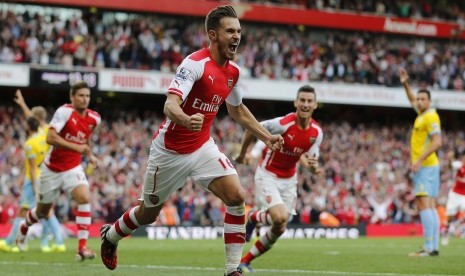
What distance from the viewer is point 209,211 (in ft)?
98.0

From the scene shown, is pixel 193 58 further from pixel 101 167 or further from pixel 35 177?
pixel 101 167

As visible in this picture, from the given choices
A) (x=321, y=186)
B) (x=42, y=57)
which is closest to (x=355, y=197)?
(x=321, y=186)

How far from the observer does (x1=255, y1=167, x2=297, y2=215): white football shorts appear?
13125 millimetres

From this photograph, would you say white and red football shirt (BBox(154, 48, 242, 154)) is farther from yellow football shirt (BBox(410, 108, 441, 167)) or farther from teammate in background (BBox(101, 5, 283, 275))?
yellow football shirt (BBox(410, 108, 441, 167))

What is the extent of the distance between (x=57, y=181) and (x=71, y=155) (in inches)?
18.6

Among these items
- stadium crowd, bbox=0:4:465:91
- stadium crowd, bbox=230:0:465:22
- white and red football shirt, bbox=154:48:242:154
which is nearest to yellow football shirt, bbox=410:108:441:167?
white and red football shirt, bbox=154:48:242:154

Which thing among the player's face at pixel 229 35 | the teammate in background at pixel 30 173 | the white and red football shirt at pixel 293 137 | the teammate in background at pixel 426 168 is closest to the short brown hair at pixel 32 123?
the teammate in background at pixel 30 173

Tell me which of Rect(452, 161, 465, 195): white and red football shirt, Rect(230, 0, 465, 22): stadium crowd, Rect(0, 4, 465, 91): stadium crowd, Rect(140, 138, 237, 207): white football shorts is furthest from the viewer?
Rect(230, 0, 465, 22): stadium crowd

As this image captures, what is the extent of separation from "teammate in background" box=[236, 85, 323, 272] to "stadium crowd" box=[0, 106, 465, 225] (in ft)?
46.2

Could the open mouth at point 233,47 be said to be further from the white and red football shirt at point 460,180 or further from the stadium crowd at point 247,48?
the stadium crowd at point 247,48

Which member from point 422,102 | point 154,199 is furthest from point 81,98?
point 422,102

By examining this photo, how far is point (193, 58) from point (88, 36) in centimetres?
2747

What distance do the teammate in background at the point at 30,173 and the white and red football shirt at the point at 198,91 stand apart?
763 centimetres

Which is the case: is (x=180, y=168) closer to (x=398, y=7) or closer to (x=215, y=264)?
(x=215, y=264)
